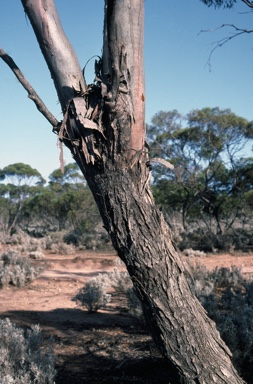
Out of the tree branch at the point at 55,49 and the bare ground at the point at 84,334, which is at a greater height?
the tree branch at the point at 55,49

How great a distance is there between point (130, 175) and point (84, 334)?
366 cm

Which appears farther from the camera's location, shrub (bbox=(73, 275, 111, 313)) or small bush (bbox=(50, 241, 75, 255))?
small bush (bbox=(50, 241, 75, 255))

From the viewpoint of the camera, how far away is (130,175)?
302cm

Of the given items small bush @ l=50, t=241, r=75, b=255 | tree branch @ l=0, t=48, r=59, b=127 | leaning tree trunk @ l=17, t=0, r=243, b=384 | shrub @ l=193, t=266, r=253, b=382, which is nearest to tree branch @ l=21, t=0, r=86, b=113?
leaning tree trunk @ l=17, t=0, r=243, b=384

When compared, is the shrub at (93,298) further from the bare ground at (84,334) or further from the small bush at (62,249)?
the small bush at (62,249)

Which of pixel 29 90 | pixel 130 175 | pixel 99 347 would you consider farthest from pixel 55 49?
pixel 99 347

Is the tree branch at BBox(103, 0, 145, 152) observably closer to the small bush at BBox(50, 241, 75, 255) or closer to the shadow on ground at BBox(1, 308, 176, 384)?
the shadow on ground at BBox(1, 308, 176, 384)

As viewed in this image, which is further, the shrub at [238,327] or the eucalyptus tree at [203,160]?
the eucalyptus tree at [203,160]

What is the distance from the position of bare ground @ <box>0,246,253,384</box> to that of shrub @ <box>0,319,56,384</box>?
0.52 m

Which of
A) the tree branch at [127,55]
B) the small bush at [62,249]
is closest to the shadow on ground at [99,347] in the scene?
the tree branch at [127,55]

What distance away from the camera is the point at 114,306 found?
804 centimetres

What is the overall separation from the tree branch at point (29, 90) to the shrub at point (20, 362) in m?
1.87

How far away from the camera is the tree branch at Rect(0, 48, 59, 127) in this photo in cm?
321

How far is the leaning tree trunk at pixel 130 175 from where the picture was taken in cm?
296
